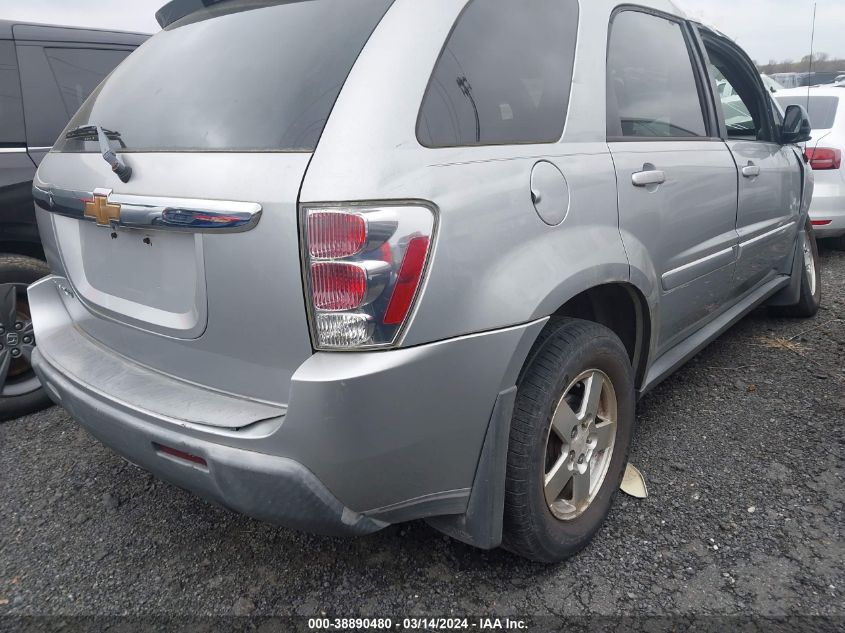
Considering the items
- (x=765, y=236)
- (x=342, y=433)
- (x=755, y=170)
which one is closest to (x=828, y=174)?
(x=765, y=236)

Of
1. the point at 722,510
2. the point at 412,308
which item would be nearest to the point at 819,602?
the point at 722,510

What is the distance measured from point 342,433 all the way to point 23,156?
2.51 metres

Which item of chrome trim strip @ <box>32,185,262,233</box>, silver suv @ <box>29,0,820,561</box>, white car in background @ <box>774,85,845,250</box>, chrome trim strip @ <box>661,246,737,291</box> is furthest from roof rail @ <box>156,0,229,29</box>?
white car in background @ <box>774,85,845,250</box>

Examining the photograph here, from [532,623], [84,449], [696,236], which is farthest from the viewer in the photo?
[84,449]

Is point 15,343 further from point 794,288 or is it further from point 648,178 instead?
point 794,288

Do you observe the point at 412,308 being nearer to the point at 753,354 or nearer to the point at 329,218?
the point at 329,218

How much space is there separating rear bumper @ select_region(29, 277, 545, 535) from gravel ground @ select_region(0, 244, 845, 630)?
0.44 metres

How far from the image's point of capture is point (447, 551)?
2.09 m

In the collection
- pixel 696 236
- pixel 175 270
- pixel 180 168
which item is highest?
pixel 180 168

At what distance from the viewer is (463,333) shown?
1.52 m

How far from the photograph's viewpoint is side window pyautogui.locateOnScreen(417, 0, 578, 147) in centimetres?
162

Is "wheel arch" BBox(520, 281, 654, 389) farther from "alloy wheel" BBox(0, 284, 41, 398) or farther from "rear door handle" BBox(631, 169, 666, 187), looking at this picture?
"alloy wheel" BBox(0, 284, 41, 398)

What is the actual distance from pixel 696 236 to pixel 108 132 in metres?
2.07

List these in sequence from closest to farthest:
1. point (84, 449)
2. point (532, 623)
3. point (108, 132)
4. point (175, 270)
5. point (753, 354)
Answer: point (175, 270) → point (532, 623) → point (108, 132) → point (84, 449) → point (753, 354)
